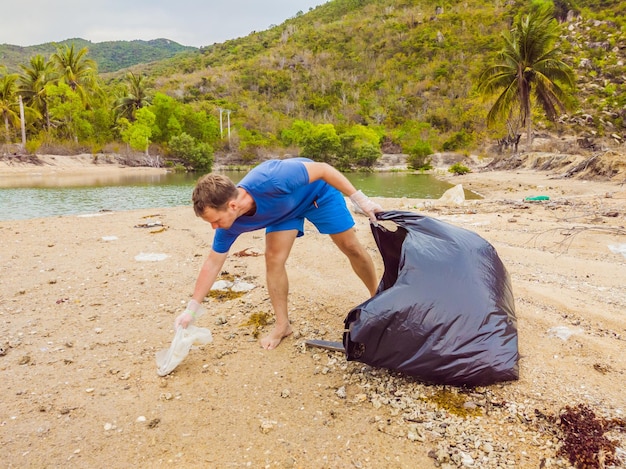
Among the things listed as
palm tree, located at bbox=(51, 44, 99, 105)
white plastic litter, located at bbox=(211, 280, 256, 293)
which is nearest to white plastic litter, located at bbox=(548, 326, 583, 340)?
white plastic litter, located at bbox=(211, 280, 256, 293)

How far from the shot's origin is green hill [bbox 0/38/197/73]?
3629 inches

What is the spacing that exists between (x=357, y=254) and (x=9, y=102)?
38.6m

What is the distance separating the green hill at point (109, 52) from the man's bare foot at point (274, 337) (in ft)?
353

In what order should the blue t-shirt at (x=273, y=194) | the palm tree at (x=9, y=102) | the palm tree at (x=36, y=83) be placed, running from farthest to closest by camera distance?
the palm tree at (x=36, y=83)
the palm tree at (x=9, y=102)
the blue t-shirt at (x=273, y=194)

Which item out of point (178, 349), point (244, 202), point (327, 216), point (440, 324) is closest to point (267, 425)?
point (178, 349)

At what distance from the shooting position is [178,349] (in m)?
2.08

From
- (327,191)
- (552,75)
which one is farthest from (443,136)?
(327,191)

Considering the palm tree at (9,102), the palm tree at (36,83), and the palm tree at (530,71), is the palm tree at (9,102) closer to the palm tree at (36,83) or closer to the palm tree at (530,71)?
the palm tree at (36,83)

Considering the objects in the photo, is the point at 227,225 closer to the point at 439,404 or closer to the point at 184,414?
the point at 184,414

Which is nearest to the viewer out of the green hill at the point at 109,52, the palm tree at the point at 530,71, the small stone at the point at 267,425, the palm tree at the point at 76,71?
the small stone at the point at 267,425

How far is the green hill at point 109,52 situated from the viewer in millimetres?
92188

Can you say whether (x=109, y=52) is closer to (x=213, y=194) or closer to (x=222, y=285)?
(x=222, y=285)

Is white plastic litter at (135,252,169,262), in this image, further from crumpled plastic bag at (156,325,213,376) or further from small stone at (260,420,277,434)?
small stone at (260,420,277,434)

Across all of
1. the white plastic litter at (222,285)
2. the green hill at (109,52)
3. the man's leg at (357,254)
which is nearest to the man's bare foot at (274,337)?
the man's leg at (357,254)
